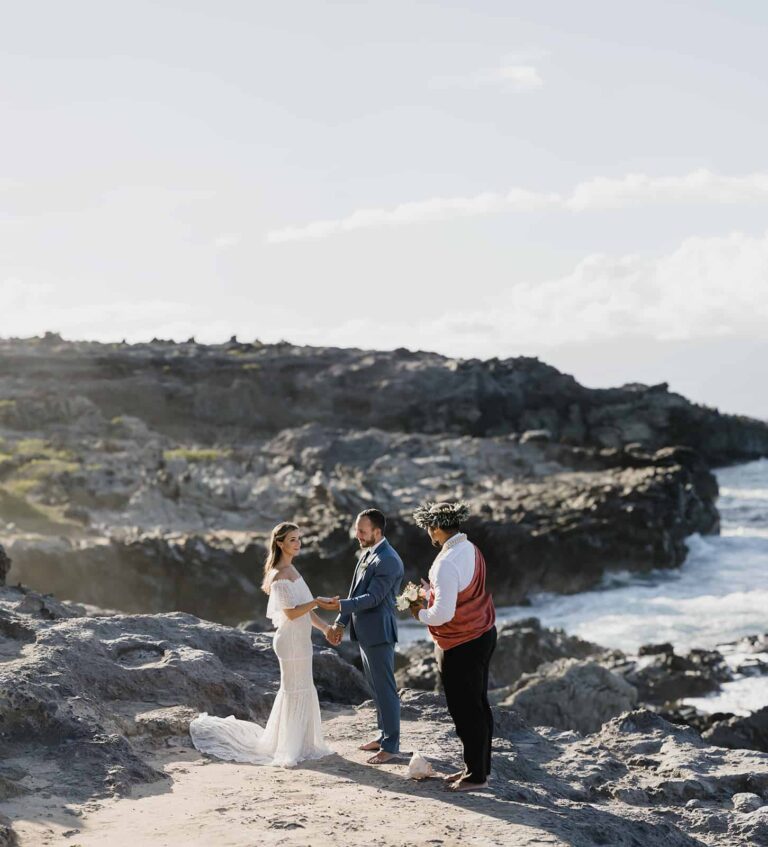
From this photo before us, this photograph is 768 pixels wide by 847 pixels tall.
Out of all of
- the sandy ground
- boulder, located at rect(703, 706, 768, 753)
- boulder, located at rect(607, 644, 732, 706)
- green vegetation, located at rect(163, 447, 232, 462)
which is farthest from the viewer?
green vegetation, located at rect(163, 447, 232, 462)

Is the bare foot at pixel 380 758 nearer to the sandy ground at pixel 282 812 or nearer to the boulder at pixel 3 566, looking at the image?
the sandy ground at pixel 282 812

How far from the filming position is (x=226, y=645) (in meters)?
11.6

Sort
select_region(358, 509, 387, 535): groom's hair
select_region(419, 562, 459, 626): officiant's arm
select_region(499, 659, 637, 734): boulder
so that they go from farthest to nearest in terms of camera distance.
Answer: select_region(499, 659, 637, 734): boulder < select_region(358, 509, 387, 535): groom's hair < select_region(419, 562, 459, 626): officiant's arm

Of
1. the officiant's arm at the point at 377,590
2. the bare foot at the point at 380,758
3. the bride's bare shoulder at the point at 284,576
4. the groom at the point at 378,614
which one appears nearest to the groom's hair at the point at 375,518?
the groom at the point at 378,614

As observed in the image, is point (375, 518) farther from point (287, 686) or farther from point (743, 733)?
point (743, 733)

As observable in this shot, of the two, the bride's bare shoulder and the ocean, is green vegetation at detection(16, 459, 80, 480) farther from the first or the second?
the bride's bare shoulder

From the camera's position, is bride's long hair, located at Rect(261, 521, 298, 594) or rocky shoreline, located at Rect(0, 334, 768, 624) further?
rocky shoreline, located at Rect(0, 334, 768, 624)

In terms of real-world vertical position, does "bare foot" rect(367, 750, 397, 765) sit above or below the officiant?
below

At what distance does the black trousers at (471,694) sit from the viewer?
8.02 metres

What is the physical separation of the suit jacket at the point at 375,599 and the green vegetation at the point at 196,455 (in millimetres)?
38997

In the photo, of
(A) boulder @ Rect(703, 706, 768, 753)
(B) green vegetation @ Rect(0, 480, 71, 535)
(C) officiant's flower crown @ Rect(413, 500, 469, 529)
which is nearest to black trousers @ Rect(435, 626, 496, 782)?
(C) officiant's flower crown @ Rect(413, 500, 469, 529)

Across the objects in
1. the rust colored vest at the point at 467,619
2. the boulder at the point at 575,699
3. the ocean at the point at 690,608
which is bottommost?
the ocean at the point at 690,608

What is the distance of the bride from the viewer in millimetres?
8891

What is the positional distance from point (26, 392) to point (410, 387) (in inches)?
931
